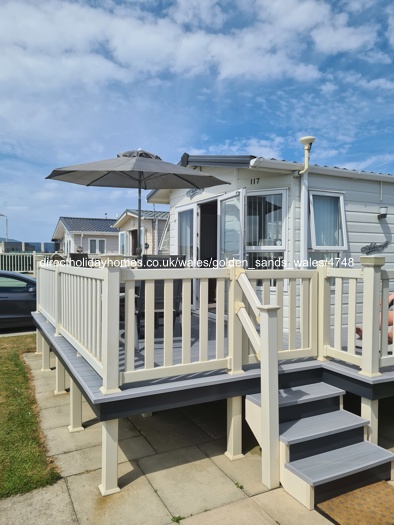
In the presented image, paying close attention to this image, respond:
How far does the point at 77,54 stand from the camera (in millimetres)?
6328

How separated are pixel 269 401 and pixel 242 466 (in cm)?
65

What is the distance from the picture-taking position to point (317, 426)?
2.46m

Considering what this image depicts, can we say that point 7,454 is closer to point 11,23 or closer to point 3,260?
point 11,23

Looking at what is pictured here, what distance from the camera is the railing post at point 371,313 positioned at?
2.57 meters

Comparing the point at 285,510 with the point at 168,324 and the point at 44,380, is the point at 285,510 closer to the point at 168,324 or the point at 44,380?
the point at 168,324

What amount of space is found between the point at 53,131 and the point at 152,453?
11.9 m

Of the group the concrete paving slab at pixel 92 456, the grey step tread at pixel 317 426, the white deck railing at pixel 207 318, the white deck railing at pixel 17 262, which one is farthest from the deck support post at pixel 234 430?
the white deck railing at pixel 17 262

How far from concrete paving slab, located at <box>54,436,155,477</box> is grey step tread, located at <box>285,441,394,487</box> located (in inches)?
45.4

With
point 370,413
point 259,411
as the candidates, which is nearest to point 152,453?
point 259,411

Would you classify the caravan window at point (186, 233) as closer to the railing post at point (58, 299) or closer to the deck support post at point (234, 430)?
the railing post at point (58, 299)

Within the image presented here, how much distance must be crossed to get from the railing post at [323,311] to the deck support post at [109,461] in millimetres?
1800

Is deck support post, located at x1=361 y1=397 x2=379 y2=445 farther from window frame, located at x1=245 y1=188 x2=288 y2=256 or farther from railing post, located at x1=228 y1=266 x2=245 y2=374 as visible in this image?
window frame, located at x1=245 y1=188 x2=288 y2=256

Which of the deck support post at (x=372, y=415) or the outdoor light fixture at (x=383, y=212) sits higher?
the outdoor light fixture at (x=383, y=212)

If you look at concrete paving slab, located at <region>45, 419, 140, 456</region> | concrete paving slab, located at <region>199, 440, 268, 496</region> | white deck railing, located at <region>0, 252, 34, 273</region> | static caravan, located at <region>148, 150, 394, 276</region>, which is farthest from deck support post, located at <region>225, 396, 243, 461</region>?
white deck railing, located at <region>0, 252, 34, 273</region>
